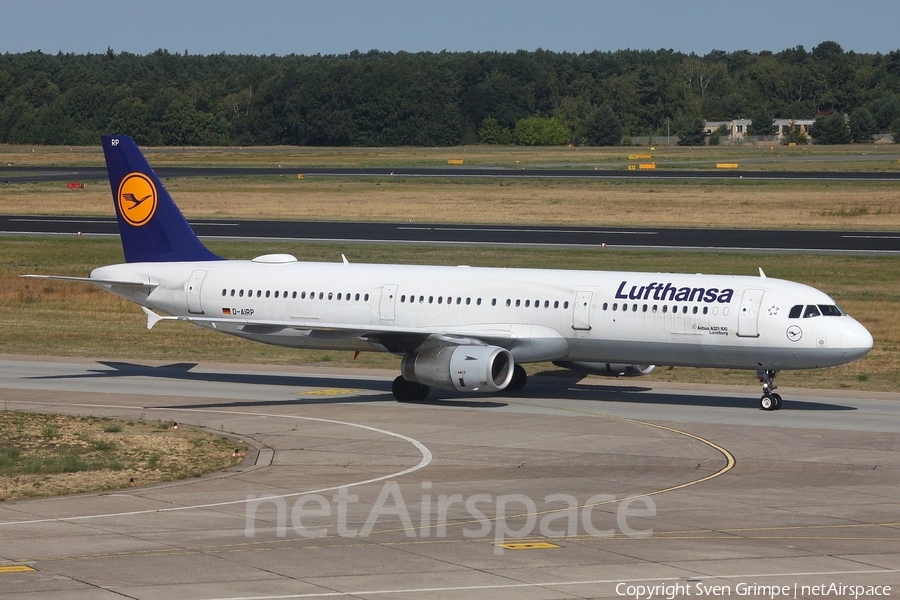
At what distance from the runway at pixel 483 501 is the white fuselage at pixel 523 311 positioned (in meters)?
1.85

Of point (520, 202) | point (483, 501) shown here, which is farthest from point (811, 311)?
point (520, 202)

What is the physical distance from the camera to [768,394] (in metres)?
38.2

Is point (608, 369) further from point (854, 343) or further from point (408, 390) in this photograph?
point (854, 343)

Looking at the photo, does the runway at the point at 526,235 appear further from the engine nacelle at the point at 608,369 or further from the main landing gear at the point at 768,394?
the main landing gear at the point at 768,394

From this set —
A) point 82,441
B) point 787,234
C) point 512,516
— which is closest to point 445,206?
point 787,234

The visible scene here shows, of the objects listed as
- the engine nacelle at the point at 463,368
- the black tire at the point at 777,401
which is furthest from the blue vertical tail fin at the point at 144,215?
the black tire at the point at 777,401

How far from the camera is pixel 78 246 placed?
82438 millimetres

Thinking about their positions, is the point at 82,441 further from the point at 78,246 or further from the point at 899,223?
the point at 899,223

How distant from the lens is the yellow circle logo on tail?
1800 inches

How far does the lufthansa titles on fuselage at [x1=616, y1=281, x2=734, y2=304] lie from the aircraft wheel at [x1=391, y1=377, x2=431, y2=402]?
6908 mm

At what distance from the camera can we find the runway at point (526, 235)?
262ft

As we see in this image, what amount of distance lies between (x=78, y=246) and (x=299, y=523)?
63.1 meters

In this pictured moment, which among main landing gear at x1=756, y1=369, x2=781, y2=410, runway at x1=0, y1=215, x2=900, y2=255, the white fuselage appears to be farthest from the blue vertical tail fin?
runway at x1=0, y1=215, x2=900, y2=255

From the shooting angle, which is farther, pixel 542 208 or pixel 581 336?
pixel 542 208
